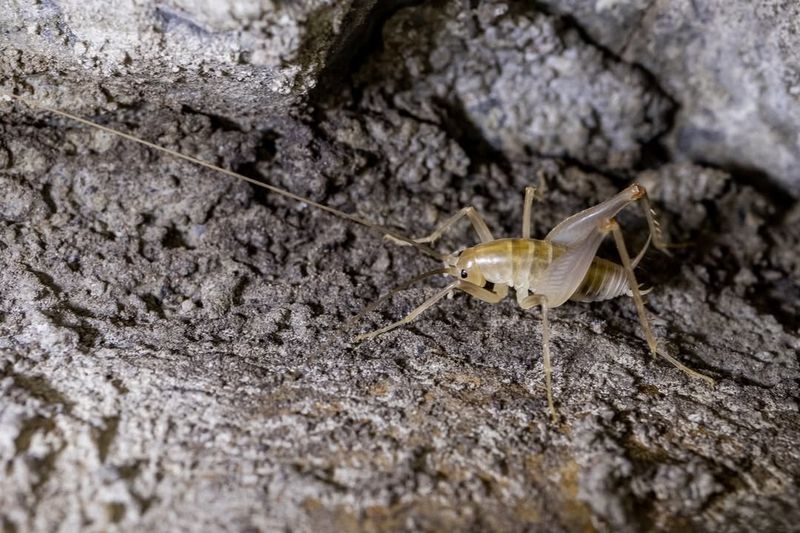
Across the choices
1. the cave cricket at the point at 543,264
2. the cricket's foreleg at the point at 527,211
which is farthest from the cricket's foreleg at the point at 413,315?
the cricket's foreleg at the point at 527,211

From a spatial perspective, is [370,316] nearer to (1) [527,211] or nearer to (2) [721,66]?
(1) [527,211]

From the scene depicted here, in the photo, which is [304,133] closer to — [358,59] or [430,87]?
[358,59]

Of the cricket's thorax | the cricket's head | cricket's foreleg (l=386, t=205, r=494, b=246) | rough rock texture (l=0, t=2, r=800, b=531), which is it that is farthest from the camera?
cricket's foreleg (l=386, t=205, r=494, b=246)

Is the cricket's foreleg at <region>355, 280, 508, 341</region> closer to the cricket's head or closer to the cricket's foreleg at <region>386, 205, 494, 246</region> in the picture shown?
the cricket's head

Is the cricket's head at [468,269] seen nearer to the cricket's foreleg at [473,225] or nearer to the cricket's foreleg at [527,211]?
the cricket's foreleg at [473,225]

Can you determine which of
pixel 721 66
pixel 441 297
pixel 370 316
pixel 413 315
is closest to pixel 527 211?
pixel 441 297

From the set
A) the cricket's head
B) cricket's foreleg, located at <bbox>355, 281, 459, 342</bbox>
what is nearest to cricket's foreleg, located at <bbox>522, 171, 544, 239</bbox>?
the cricket's head

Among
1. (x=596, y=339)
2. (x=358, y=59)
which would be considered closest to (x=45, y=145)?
(x=358, y=59)
